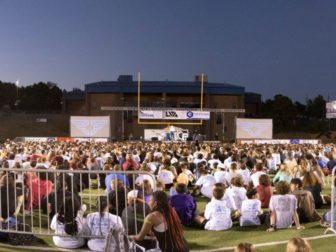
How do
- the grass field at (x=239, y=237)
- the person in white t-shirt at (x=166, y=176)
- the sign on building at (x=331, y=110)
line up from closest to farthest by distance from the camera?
the grass field at (x=239, y=237) < the person in white t-shirt at (x=166, y=176) < the sign on building at (x=331, y=110)

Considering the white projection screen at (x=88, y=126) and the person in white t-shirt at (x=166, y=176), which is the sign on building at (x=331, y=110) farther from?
the person in white t-shirt at (x=166, y=176)

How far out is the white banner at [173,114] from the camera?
44.7 meters

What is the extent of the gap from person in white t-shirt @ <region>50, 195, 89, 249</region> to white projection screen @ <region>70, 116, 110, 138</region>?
1396 inches

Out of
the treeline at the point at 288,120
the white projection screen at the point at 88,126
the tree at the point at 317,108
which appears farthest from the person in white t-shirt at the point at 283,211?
the tree at the point at 317,108

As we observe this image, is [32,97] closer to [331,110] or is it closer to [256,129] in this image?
[331,110]

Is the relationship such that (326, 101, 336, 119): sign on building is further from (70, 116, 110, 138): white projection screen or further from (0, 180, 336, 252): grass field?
(0, 180, 336, 252): grass field

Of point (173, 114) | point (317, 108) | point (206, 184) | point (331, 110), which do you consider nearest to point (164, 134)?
point (173, 114)

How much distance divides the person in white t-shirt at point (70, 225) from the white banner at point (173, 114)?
36.4 metres

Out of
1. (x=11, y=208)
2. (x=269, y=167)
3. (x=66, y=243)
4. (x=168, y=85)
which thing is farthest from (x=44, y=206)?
(x=168, y=85)

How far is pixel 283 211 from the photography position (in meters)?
9.53

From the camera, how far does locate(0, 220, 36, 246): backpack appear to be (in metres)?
8.37

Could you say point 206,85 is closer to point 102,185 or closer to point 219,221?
point 102,185

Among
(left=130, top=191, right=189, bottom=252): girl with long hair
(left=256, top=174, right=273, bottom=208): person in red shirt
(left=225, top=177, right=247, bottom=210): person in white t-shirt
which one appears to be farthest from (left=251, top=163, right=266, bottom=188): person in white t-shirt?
(left=130, top=191, right=189, bottom=252): girl with long hair

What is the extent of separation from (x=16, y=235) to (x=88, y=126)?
3598 cm
